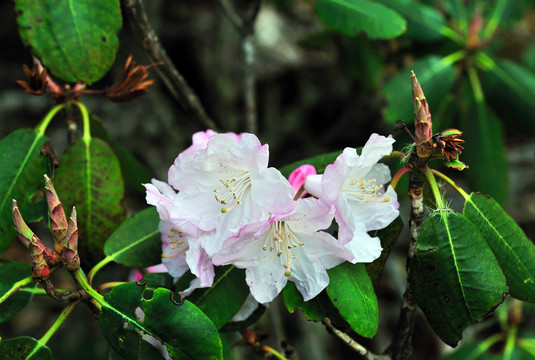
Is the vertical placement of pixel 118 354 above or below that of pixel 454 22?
below

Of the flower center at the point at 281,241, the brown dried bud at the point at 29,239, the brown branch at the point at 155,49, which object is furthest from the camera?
the brown branch at the point at 155,49

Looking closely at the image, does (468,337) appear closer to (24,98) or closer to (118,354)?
(118,354)

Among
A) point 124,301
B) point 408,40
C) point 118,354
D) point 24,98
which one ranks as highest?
point 408,40

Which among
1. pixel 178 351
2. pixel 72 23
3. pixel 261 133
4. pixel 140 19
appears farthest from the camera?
pixel 261 133

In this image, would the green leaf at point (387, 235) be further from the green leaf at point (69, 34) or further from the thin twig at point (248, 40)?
the thin twig at point (248, 40)

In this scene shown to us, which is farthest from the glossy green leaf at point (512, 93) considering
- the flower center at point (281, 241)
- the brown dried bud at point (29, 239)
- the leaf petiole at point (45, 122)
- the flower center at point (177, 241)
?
the brown dried bud at point (29, 239)

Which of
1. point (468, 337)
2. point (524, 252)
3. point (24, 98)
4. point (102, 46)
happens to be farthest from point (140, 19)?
point (468, 337)

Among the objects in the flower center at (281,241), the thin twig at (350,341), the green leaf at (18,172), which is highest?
the flower center at (281,241)
